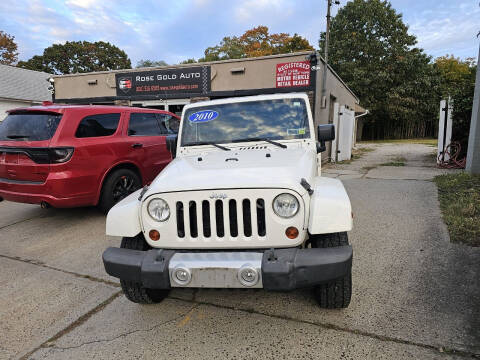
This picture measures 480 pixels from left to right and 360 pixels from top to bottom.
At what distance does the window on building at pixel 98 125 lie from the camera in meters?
4.66

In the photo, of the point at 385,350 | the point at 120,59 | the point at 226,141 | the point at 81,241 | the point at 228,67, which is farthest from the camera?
the point at 120,59

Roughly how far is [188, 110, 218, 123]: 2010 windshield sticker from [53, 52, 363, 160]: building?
6.62 m

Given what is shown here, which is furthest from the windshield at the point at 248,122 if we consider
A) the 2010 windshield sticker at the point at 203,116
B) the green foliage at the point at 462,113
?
the green foliage at the point at 462,113

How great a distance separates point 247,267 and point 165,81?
11614 mm

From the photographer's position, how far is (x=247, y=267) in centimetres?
193

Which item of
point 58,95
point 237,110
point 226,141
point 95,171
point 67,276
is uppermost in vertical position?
point 58,95

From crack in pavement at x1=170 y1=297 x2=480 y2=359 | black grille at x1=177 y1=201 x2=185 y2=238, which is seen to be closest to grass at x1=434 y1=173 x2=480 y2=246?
crack in pavement at x1=170 y1=297 x2=480 y2=359

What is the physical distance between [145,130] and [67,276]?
122 inches

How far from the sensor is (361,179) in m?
8.02

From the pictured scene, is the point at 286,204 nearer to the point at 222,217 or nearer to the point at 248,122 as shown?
the point at 222,217

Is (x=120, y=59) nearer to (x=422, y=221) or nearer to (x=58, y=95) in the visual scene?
(x=58, y=95)

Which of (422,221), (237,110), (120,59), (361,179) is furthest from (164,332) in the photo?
(120,59)

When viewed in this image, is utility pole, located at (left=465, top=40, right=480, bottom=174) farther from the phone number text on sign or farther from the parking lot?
the parking lot

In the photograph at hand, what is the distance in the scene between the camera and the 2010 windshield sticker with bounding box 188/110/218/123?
353 cm
